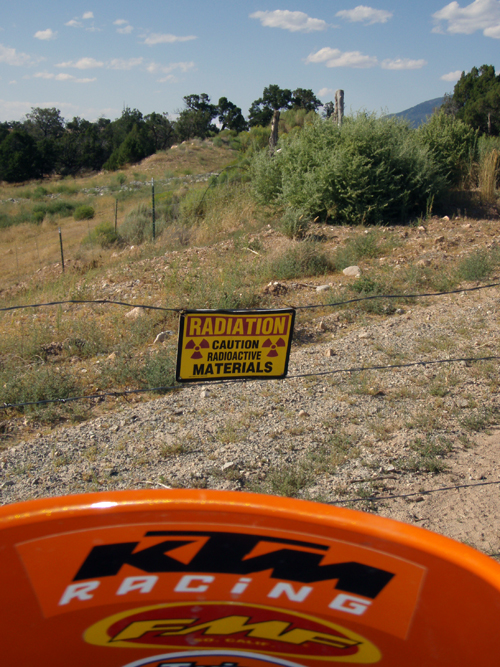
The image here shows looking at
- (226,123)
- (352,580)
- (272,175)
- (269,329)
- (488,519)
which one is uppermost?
(226,123)

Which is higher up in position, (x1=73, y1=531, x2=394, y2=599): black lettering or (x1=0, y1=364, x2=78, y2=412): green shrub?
(x1=73, y1=531, x2=394, y2=599): black lettering

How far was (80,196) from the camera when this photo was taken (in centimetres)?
2838

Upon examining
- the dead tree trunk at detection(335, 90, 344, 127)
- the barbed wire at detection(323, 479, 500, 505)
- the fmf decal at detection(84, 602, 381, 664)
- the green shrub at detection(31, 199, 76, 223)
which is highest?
the dead tree trunk at detection(335, 90, 344, 127)

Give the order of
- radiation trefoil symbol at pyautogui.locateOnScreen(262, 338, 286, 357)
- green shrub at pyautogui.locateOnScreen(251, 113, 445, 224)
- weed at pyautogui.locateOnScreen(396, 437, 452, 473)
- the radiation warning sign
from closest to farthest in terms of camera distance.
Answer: the radiation warning sign, radiation trefoil symbol at pyautogui.locateOnScreen(262, 338, 286, 357), weed at pyautogui.locateOnScreen(396, 437, 452, 473), green shrub at pyautogui.locateOnScreen(251, 113, 445, 224)

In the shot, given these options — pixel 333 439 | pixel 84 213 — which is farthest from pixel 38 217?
pixel 333 439

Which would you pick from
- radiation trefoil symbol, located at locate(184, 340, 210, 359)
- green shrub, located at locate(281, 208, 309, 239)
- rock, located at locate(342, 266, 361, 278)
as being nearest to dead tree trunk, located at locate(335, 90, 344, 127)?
green shrub, located at locate(281, 208, 309, 239)

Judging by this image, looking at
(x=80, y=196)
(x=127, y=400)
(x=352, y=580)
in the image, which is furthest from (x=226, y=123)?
(x=352, y=580)

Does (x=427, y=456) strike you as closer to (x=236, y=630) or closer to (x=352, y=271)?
(x=236, y=630)

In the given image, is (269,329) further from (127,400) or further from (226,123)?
(226,123)

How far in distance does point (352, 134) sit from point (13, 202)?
22.3 m

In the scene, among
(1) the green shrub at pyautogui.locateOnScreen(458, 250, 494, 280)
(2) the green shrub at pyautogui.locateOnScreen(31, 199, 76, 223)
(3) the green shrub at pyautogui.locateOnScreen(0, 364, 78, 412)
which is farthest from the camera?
(2) the green shrub at pyautogui.locateOnScreen(31, 199, 76, 223)

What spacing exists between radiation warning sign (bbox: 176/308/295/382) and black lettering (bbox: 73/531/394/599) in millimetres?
1901

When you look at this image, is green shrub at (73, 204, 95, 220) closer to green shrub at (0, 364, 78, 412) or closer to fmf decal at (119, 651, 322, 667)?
green shrub at (0, 364, 78, 412)

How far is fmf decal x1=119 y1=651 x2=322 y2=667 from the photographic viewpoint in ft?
4.02
